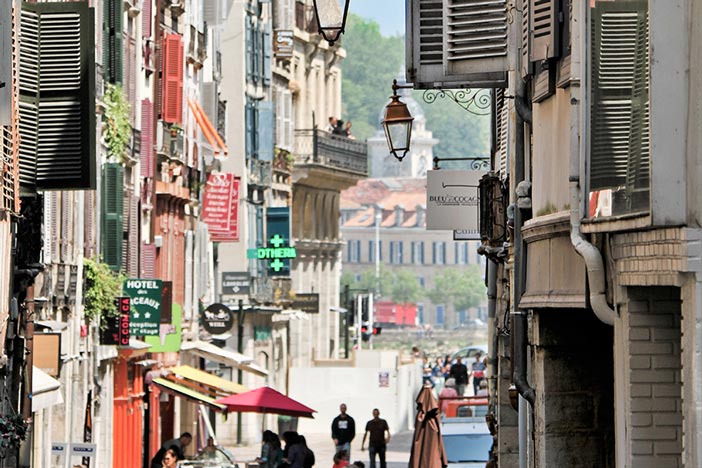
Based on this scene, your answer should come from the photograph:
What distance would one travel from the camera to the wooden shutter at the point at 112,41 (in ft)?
112

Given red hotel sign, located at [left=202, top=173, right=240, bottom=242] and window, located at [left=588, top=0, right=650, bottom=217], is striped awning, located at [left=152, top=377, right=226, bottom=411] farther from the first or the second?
window, located at [left=588, top=0, right=650, bottom=217]

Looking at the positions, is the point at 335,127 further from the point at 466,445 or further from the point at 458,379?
the point at 466,445

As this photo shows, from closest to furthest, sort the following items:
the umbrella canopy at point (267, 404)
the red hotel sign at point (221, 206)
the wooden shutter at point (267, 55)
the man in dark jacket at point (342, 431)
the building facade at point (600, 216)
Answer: the building facade at point (600, 216) → the umbrella canopy at point (267, 404) → the man in dark jacket at point (342, 431) → the red hotel sign at point (221, 206) → the wooden shutter at point (267, 55)

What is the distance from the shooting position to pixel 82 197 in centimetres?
3183

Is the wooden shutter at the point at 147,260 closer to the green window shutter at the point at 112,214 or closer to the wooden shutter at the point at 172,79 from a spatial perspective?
the wooden shutter at the point at 172,79

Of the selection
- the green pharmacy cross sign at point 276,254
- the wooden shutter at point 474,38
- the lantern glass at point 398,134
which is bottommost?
the green pharmacy cross sign at point 276,254

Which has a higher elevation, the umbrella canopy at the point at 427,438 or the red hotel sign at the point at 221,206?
the red hotel sign at the point at 221,206

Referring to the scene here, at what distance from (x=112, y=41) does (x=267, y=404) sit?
233 inches

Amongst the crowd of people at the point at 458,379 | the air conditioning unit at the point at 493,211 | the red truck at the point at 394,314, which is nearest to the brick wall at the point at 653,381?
the air conditioning unit at the point at 493,211

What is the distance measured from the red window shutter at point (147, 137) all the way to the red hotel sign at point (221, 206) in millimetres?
8272

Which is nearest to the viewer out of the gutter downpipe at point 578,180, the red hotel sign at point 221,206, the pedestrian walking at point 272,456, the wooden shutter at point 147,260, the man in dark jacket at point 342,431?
the gutter downpipe at point 578,180

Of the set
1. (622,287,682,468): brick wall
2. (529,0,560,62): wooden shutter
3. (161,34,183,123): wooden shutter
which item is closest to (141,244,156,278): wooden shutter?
(161,34,183,123): wooden shutter

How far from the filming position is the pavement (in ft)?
152

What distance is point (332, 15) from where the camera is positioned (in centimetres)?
1502
